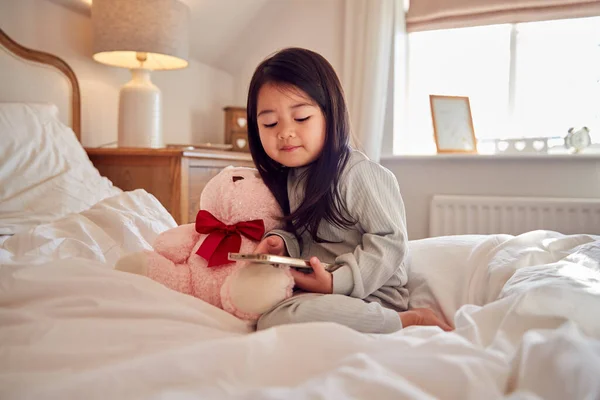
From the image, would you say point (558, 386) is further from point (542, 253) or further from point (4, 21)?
point (4, 21)

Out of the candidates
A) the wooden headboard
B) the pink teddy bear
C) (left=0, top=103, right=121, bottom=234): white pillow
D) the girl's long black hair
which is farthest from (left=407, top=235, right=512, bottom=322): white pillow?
the wooden headboard

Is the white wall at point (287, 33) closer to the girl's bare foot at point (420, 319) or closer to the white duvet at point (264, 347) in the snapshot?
the girl's bare foot at point (420, 319)

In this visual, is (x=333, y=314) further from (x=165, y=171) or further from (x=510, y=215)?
(x=510, y=215)

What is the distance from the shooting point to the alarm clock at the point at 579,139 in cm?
237

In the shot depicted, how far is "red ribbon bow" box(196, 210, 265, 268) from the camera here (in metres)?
0.97

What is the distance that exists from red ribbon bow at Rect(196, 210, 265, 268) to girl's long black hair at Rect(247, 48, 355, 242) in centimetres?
8

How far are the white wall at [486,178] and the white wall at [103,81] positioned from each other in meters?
1.05

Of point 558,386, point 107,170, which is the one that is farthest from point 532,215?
point 558,386

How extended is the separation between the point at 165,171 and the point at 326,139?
40.0 inches

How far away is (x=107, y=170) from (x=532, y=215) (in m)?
1.85

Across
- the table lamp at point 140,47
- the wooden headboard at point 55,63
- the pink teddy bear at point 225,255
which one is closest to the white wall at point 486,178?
the table lamp at point 140,47

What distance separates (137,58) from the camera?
2230 millimetres

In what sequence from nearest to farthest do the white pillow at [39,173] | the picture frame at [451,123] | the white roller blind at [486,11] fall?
the white pillow at [39,173], the white roller blind at [486,11], the picture frame at [451,123]

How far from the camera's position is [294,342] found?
58 cm
